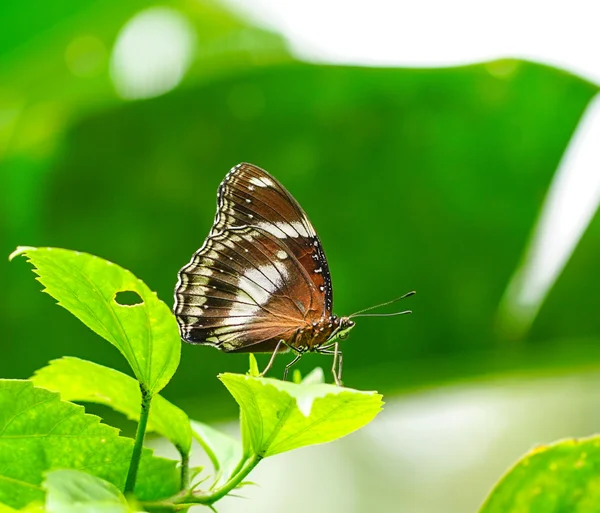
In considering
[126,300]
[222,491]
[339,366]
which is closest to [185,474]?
[222,491]

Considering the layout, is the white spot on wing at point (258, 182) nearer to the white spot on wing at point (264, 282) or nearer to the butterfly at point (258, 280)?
the butterfly at point (258, 280)

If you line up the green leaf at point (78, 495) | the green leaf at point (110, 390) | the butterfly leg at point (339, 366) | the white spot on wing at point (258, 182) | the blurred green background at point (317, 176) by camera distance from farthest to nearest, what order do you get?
the blurred green background at point (317, 176), the white spot on wing at point (258, 182), the butterfly leg at point (339, 366), the green leaf at point (110, 390), the green leaf at point (78, 495)

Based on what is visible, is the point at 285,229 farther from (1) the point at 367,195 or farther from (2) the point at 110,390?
(1) the point at 367,195

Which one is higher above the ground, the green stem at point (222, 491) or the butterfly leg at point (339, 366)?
the butterfly leg at point (339, 366)

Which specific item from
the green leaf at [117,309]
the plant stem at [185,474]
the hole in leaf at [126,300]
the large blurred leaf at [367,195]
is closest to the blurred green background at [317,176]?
the large blurred leaf at [367,195]

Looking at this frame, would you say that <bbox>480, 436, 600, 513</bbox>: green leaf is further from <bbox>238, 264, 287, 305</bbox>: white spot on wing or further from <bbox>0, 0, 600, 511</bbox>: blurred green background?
<bbox>0, 0, 600, 511</bbox>: blurred green background

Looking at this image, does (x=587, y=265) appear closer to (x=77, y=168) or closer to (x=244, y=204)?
(x=244, y=204)
